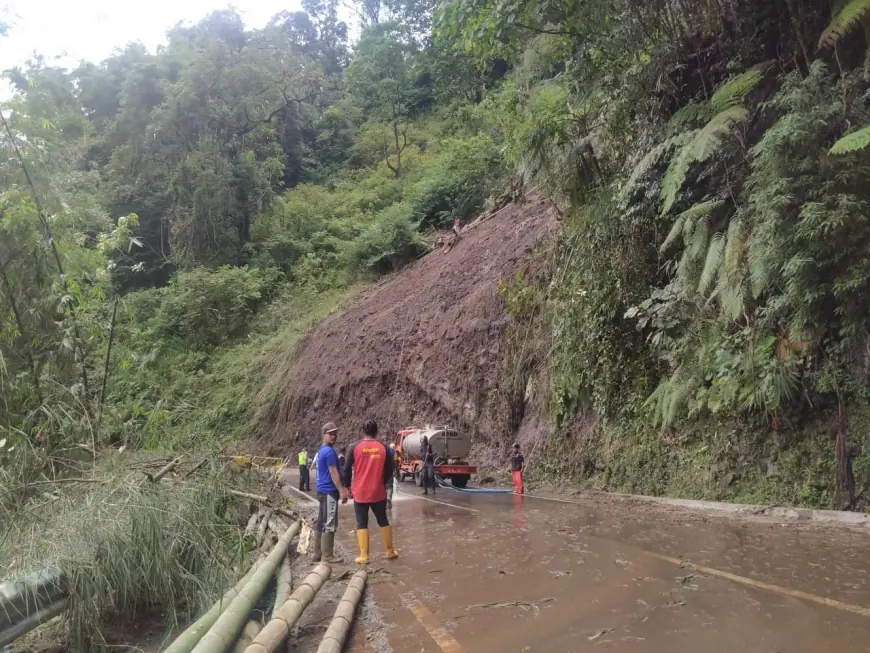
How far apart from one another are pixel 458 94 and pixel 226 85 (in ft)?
62.9

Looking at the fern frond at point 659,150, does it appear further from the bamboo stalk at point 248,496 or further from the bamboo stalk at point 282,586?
the bamboo stalk at point 282,586

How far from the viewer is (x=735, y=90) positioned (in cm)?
1135

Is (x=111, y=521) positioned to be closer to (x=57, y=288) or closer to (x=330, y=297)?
(x=57, y=288)

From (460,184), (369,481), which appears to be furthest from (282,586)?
(460,184)

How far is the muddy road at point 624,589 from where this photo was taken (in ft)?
15.7

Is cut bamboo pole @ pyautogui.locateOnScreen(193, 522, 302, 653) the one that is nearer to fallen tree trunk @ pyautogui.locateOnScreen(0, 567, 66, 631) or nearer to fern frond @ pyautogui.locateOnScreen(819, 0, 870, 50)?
fallen tree trunk @ pyautogui.locateOnScreen(0, 567, 66, 631)

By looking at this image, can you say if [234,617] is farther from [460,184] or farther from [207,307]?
[207,307]

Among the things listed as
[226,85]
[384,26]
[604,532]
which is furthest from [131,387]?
[384,26]

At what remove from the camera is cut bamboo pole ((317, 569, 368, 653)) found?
4.77m

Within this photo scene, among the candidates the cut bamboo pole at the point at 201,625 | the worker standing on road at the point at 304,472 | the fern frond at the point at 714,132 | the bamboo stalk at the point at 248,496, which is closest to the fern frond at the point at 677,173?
the fern frond at the point at 714,132

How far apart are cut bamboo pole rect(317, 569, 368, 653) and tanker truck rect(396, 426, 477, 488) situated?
11705 millimetres

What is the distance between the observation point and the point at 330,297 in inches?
1447

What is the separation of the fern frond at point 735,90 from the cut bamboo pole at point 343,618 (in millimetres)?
9891

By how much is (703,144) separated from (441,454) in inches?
461
